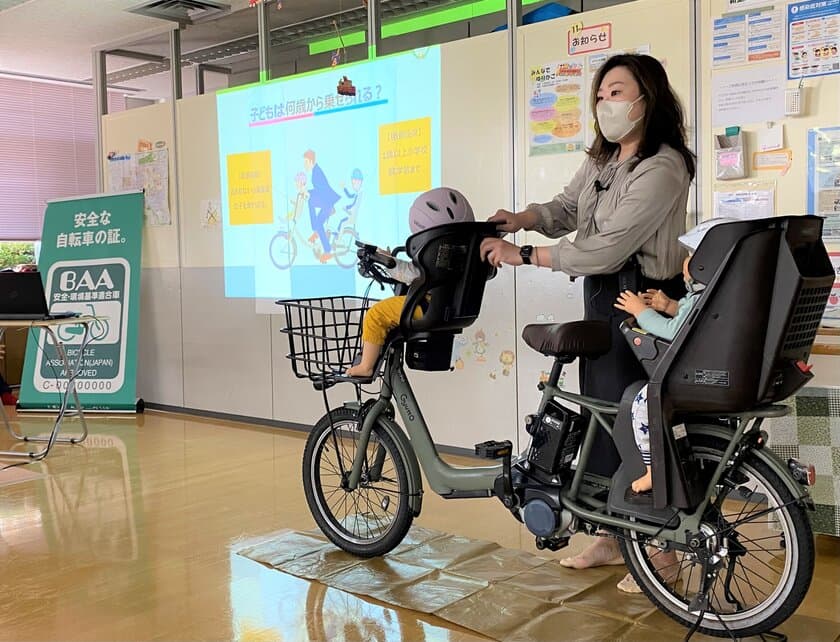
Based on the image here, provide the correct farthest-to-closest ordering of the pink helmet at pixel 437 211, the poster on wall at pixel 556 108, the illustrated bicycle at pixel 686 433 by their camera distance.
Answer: the poster on wall at pixel 556 108 → the pink helmet at pixel 437 211 → the illustrated bicycle at pixel 686 433

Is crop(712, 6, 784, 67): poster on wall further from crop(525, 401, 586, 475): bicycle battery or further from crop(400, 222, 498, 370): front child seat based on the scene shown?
crop(525, 401, 586, 475): bicycle battery

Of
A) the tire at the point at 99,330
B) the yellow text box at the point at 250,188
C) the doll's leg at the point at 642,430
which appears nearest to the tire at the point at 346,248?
the yellow text box at the point at 250,188

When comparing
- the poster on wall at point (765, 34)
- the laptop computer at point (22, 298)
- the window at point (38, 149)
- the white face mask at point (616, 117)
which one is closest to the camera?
the white face mask at point (616, 117)

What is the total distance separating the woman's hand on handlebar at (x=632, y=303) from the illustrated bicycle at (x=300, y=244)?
2.81m

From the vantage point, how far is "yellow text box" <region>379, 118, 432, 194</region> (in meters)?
4.69

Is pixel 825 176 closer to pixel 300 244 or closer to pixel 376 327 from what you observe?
pixel 376 327

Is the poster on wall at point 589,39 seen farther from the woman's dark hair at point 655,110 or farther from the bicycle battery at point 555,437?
the bicycle battery at point 555,437

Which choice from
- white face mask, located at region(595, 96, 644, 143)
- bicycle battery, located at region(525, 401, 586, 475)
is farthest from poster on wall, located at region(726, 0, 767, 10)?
bicycle battery, located at region(525, 401, 586, 475)

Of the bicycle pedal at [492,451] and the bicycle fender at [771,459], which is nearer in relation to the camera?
the bicycle fender at [771,459]

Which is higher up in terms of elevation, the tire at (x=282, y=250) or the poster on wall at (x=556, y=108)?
the poster on wall at (x=556, y=108)

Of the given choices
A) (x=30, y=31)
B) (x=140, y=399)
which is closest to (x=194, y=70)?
(x=30, y=31)

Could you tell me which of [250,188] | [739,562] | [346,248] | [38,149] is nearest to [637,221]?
[739,562]

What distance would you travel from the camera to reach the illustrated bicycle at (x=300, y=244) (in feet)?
16.6

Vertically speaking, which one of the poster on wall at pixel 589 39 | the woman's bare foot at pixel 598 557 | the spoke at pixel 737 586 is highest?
the poster on wall at pixel 589 39
